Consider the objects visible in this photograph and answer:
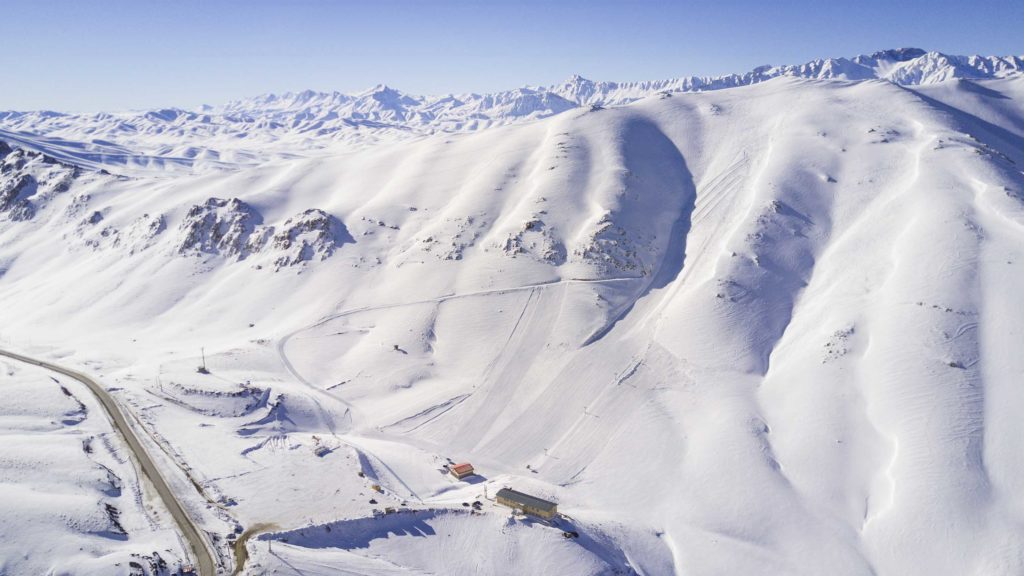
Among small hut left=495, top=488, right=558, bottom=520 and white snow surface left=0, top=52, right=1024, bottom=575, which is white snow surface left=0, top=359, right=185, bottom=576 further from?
small hut left=495, top=488, right=558, bottom=520

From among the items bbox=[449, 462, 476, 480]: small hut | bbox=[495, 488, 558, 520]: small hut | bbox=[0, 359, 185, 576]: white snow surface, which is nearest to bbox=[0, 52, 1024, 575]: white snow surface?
bbox=[495, 488, 558, 520]: small hut

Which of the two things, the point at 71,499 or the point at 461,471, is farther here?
the point at 461,471

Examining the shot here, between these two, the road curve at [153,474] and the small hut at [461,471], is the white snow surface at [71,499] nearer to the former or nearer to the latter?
the road curve at [153,474]

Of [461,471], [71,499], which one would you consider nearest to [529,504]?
[461,471]

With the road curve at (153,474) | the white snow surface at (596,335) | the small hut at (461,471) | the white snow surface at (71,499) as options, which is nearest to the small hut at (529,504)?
the white snow surface at (596,335)

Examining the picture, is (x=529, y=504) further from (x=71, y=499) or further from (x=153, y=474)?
(x=71, y=499)

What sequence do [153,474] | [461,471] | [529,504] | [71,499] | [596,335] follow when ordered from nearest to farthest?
[71,499], [529,504], [153,474], [461,471], [596,335]
